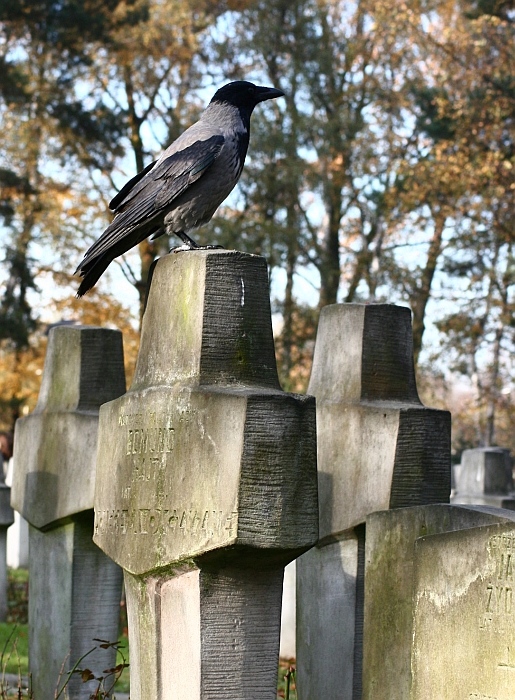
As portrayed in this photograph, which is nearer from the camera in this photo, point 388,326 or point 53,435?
point 388,326

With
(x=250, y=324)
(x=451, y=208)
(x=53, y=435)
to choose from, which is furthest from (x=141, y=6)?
(x=250, y=324)

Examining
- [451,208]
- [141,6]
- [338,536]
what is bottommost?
[338,536]

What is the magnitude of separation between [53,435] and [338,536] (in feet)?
6.38

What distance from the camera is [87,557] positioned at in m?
7.02

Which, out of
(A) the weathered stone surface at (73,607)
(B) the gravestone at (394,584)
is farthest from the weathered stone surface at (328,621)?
(A) the weathered stone surface at (73,607)

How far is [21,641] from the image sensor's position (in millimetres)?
10742

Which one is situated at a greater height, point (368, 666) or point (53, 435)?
point (53, 435)

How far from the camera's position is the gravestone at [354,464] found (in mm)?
6000

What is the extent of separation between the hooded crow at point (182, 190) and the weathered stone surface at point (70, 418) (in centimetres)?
170

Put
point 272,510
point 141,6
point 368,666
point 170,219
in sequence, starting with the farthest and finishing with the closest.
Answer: point 141,6
point 170,219
point 368,666
point 272,510

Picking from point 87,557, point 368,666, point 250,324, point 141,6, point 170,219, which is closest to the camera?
point 250,324

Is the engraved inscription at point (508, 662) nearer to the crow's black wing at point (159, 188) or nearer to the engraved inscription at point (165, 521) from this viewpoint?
the engraved inscription at point (165, 521)

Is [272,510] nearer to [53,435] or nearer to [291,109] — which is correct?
[53,435]

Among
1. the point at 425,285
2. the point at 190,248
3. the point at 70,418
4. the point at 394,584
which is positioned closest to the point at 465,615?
the point at 394,584
